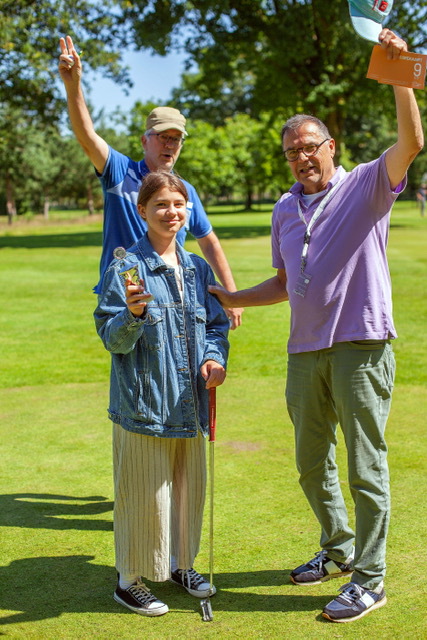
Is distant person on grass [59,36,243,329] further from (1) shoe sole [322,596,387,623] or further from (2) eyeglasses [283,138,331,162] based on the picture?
(1) shoe sole [322,596,387,623]

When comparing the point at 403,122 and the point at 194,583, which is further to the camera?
the point at 194,583

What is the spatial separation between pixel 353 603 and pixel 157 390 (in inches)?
53.9

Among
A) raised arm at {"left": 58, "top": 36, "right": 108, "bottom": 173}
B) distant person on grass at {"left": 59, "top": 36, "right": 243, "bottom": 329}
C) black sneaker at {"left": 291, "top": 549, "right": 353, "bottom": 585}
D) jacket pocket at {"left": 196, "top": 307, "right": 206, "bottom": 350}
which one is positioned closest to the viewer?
jacket pocket at {"left": 196, "top": 307, "right": 206, "bottom": 350}

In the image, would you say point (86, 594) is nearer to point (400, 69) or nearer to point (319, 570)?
point (319, 570)

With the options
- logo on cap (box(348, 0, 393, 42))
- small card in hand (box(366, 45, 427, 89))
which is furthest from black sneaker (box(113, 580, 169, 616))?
logo on cap (box(348, 0, 393, 42))

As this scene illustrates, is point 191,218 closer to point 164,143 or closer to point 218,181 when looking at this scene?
point 164,143

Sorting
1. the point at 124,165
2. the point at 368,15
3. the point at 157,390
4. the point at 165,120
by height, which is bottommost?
the point at 157,390

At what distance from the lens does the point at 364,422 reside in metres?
3.79

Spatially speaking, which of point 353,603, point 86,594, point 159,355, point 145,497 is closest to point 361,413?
point 353,603

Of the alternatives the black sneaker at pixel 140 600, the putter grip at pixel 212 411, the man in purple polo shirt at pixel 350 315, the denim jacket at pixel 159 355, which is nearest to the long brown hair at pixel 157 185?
the denim jacket at pixel 159 355

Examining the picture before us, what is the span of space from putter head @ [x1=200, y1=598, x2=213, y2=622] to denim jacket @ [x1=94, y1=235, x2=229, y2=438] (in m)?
0.84

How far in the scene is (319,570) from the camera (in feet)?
13.7

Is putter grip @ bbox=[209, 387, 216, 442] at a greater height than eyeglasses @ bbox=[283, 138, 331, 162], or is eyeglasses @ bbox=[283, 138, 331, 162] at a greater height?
eyeglasses @ bbox=[283, 138, 331, 162]

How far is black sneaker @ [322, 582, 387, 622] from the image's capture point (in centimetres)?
372
